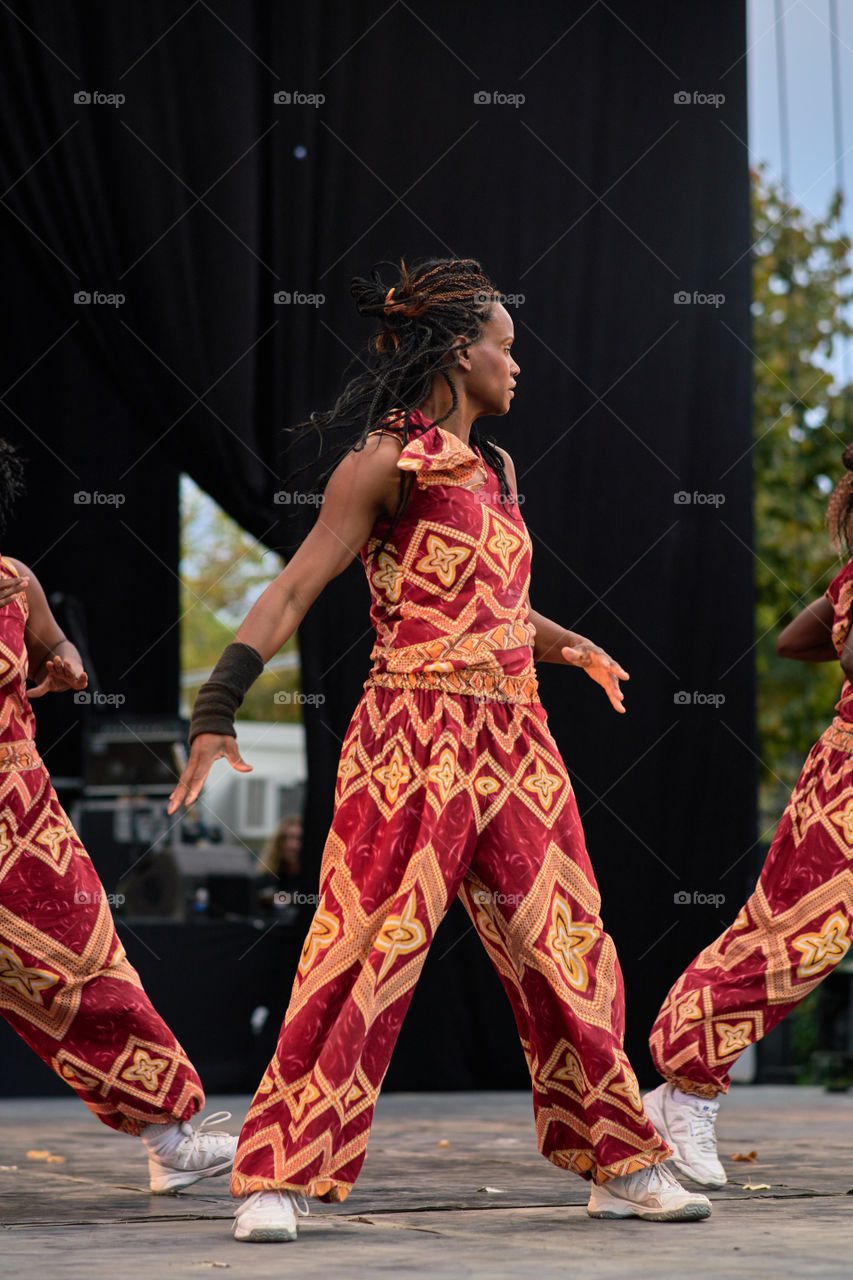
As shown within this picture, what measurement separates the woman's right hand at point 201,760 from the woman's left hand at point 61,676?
86cm

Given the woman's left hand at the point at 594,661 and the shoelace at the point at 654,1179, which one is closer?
the shoelace at the point at 654,1179

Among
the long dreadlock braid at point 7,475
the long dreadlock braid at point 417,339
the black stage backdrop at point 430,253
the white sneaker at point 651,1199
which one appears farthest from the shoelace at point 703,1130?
the black stage backdrop at point 430,253

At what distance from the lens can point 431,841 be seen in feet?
9.09

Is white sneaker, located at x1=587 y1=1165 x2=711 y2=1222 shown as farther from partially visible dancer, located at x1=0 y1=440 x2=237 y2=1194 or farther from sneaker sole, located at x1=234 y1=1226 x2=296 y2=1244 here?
partially visible dancer, located at x1=0 y1=440 x2=237 y2=1194

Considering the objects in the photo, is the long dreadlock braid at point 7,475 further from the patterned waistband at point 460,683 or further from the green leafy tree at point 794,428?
the green leafy tree at point 794,428

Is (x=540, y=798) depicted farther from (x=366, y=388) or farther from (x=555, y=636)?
(x=366, y=388)

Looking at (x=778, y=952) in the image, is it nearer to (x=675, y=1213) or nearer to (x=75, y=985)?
(x=675, y=1213)

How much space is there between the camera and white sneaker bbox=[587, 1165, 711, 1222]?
9.27 feet

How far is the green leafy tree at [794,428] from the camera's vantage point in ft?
39.6

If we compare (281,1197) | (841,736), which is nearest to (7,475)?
(281,1197)

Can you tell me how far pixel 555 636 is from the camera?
10.5ft

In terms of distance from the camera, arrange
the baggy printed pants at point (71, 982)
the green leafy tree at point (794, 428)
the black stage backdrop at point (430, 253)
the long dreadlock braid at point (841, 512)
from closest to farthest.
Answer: the baggy printed pants at point (71, 982), the long dreadlock braid at point (841, 512), the black stage backdrop at point (430, 253), the green leafy tree at point (794, 428)

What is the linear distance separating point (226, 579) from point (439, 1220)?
142 inches

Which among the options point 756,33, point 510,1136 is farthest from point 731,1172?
point 756,33
